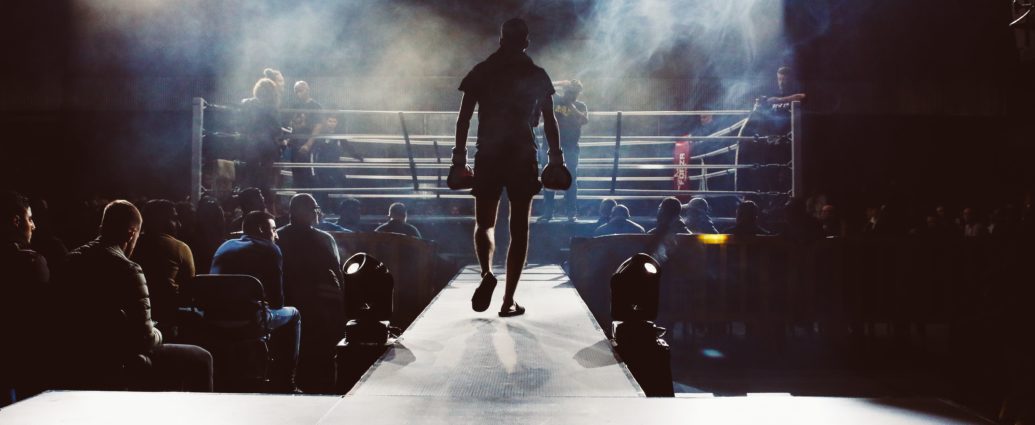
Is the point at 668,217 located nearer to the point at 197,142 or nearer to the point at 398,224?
the point at 398,224

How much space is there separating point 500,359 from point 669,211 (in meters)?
3.11

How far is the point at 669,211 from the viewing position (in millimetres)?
5250

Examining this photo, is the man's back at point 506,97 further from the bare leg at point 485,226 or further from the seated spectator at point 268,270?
the seated spectator at point 268,270

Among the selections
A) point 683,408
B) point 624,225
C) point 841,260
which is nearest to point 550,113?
point 683,408

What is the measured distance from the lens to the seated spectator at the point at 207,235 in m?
4.76

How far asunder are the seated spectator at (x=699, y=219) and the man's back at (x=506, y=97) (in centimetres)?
339

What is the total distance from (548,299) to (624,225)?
202 centimetres

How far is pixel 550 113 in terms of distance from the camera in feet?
10.7

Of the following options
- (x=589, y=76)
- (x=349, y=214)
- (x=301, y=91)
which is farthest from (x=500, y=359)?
(x=589, y=76)

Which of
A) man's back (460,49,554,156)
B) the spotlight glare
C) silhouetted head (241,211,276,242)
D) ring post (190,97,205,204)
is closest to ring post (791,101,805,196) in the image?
man's back (460,49,554,156)

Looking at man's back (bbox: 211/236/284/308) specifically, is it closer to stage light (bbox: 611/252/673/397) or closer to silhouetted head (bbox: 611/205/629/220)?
stage light (bbox: 611/252/673/397)


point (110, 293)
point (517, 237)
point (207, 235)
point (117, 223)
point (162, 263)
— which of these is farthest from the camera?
point (207, 235)

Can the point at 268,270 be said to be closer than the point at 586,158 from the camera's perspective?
Yes

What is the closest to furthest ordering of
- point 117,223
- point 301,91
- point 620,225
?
point 117,223 → point 620,225 → point 301,91
